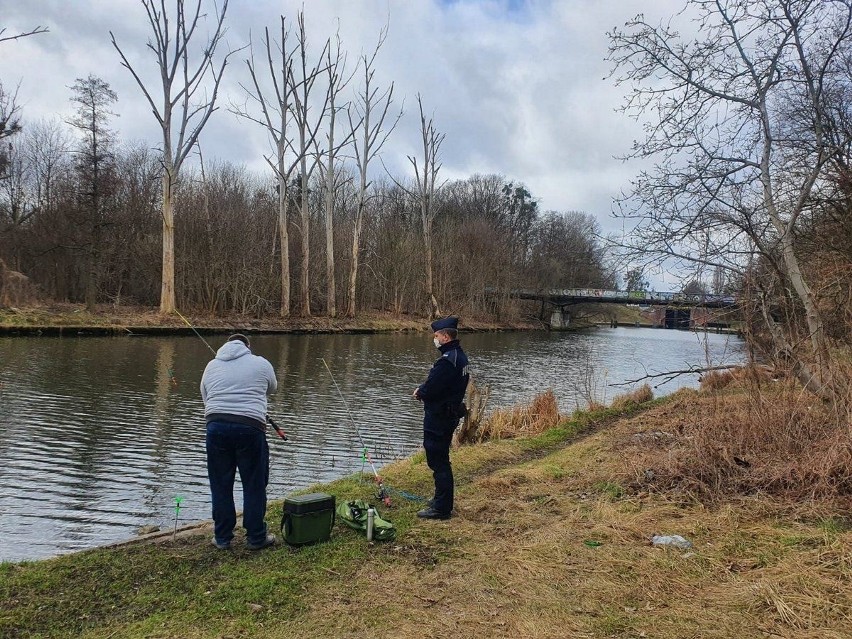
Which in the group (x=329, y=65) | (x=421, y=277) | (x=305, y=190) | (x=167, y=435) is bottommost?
(x=167, y=435)

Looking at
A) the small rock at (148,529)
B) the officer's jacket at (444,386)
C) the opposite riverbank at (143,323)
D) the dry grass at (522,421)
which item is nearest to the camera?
the officer's jacket at (444,386)

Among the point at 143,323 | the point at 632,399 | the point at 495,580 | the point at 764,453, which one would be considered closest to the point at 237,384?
the point at 495,580

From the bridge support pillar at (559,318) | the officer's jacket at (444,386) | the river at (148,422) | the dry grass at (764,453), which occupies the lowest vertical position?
the river at (148,422)

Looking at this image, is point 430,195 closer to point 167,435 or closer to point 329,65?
point 329,65

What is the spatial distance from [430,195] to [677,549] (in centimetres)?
4488

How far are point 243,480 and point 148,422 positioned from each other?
7907 mm

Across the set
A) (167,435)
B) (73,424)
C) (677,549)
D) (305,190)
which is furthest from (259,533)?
(305,190)

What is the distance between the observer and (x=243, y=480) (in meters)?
5.06

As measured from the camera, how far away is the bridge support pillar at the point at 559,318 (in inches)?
2687

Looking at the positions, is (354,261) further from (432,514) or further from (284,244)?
(432,514)

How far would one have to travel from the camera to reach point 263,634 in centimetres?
358

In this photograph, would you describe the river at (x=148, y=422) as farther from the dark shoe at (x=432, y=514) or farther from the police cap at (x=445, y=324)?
the police cap at (x=445, y=324)

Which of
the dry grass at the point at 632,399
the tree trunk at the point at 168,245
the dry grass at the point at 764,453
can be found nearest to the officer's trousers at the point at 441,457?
the dry grass at the point at 764,453

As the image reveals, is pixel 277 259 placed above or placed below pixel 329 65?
below
